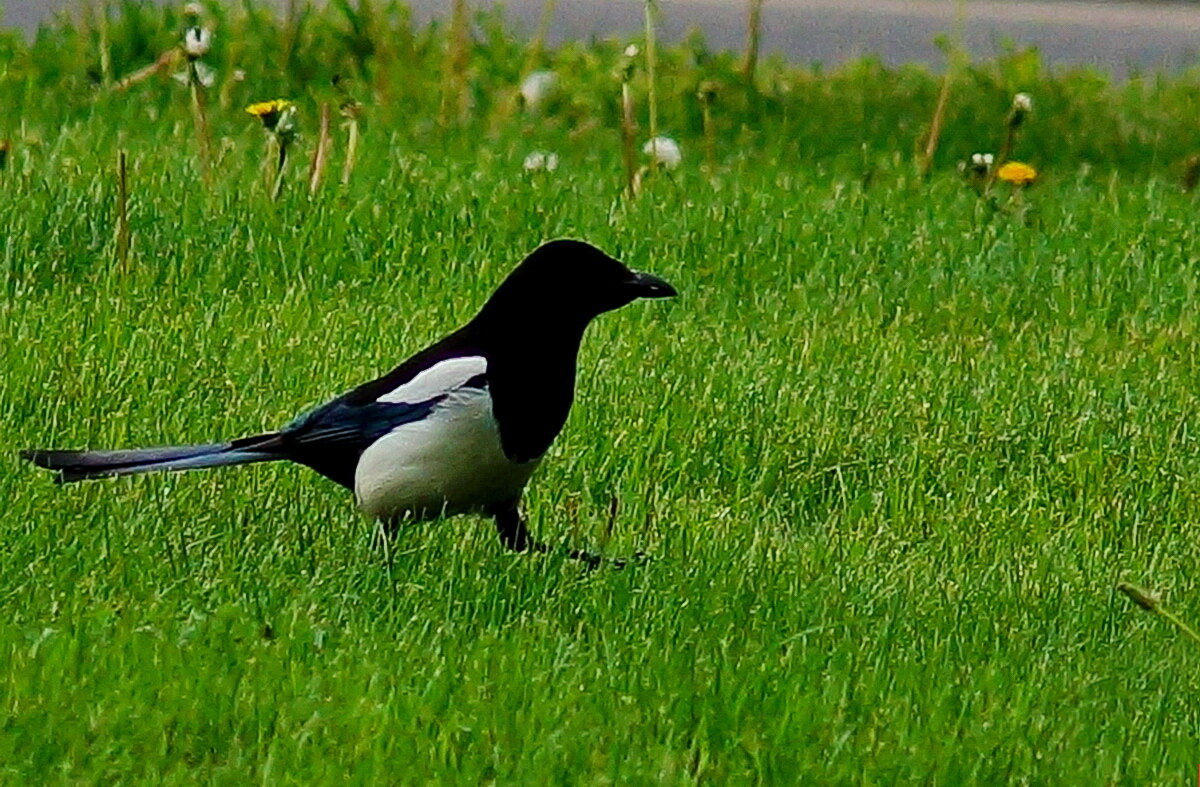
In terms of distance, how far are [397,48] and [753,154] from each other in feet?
4.44

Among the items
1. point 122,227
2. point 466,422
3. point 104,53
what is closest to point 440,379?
point 466,422

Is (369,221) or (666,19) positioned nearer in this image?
(369,221)

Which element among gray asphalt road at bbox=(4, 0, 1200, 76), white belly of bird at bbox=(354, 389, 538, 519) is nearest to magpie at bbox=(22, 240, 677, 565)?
white belly of bird at bbox=(354, 389, 538, 519)

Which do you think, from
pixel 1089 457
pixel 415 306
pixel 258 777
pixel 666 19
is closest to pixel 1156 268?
pixel 1089 457

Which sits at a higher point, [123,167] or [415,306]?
[123,167]

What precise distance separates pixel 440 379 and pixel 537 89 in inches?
166

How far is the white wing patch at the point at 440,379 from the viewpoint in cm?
420

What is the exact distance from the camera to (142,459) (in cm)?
434

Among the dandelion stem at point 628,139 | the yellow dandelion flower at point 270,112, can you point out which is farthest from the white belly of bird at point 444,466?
the dandelion stem at point 628,139

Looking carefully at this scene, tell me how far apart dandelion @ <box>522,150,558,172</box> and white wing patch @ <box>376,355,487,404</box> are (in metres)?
2.86

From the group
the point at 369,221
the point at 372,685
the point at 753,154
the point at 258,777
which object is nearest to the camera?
the point at 258,777

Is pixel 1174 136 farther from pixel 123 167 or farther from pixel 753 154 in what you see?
pixel 123 167

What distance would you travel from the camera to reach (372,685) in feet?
11.7

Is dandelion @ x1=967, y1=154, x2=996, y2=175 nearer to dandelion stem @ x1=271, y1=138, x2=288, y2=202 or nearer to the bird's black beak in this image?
dandelion stem @ x1=271, y1=138, x2=288, y2=202
